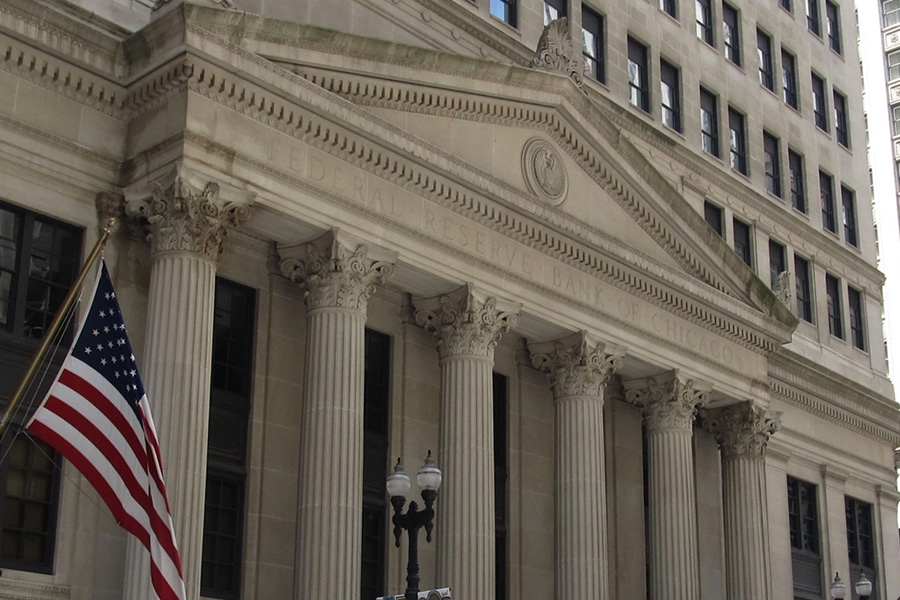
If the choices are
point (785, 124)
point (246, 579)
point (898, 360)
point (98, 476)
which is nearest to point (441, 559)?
point (246, 579)

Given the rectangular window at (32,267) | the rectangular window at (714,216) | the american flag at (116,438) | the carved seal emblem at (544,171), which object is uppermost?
the rectangular window at (714,216)

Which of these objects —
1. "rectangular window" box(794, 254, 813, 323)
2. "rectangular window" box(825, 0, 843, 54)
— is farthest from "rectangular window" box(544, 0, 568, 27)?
"rectangular window" box(825, 0, 843, 54)

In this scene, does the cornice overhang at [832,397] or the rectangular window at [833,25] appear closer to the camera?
the cornice overhang at [832,397]

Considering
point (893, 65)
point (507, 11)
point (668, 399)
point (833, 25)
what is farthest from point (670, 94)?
point (893, 65)

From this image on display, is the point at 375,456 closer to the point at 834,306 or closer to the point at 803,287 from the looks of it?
the point at 803,287

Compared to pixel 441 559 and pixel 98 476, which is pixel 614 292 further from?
pixel 98 476

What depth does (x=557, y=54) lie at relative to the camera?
112 ft

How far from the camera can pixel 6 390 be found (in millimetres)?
23891

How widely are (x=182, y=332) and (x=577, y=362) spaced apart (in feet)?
37.2

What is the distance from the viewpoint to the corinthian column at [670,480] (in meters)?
34.2

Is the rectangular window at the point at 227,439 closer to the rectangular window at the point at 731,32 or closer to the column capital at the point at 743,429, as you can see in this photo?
the column capital at the point at 743,429

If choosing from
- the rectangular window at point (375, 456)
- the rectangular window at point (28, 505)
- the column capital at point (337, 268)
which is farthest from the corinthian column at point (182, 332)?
the rectangular window at point (375, 456)

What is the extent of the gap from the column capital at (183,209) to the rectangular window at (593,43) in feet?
64.8

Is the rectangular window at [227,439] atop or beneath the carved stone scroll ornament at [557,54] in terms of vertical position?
beneath
